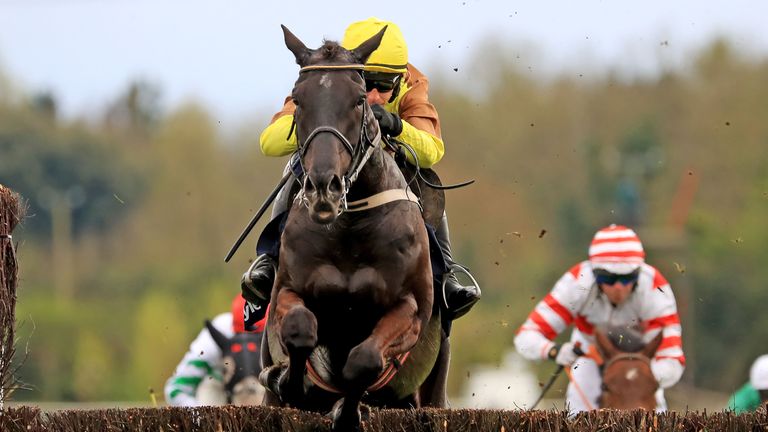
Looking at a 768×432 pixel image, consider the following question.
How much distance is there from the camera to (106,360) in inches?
1688

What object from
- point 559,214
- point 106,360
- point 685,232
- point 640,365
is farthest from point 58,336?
point 640,365

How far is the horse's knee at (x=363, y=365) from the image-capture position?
6594mm

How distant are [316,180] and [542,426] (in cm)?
135

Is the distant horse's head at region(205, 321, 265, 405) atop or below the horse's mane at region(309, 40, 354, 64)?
below

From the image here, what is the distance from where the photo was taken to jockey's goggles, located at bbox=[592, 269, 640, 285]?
10.6 m

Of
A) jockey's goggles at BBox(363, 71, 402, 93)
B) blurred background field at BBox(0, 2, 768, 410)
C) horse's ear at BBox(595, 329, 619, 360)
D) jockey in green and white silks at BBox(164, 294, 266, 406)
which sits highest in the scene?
jockey's goggles at BBox(363, 71, 402, 93)

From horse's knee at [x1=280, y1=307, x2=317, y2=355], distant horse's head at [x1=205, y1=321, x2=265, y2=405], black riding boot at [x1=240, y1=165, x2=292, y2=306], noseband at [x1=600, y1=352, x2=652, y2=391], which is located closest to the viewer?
horse's knee at [x1=280, y1=307, x2=317, y2=355]

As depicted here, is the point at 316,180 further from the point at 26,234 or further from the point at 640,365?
the point at 26,234

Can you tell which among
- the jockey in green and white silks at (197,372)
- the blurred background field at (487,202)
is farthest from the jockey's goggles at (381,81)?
the blurred background field at (487,202)

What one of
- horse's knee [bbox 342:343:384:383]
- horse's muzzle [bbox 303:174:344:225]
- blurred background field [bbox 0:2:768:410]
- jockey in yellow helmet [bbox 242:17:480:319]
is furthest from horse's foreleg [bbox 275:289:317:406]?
blurred background field [bbox 0:2:768:410]

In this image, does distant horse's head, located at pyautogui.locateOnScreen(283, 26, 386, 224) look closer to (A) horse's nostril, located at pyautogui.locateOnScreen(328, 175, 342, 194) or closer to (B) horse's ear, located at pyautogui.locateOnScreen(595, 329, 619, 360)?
(A) horse's nostril, located at pyautogui.locateOnScreen(328, 175, 342, 194)

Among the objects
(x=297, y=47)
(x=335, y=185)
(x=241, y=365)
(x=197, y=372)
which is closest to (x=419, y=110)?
(x=297, y=47)

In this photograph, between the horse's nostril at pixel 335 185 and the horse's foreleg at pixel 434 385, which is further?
the horse's foreleg at pixel 434 385

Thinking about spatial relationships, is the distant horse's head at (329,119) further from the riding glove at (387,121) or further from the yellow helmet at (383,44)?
the yellow helmet at (383,44)
